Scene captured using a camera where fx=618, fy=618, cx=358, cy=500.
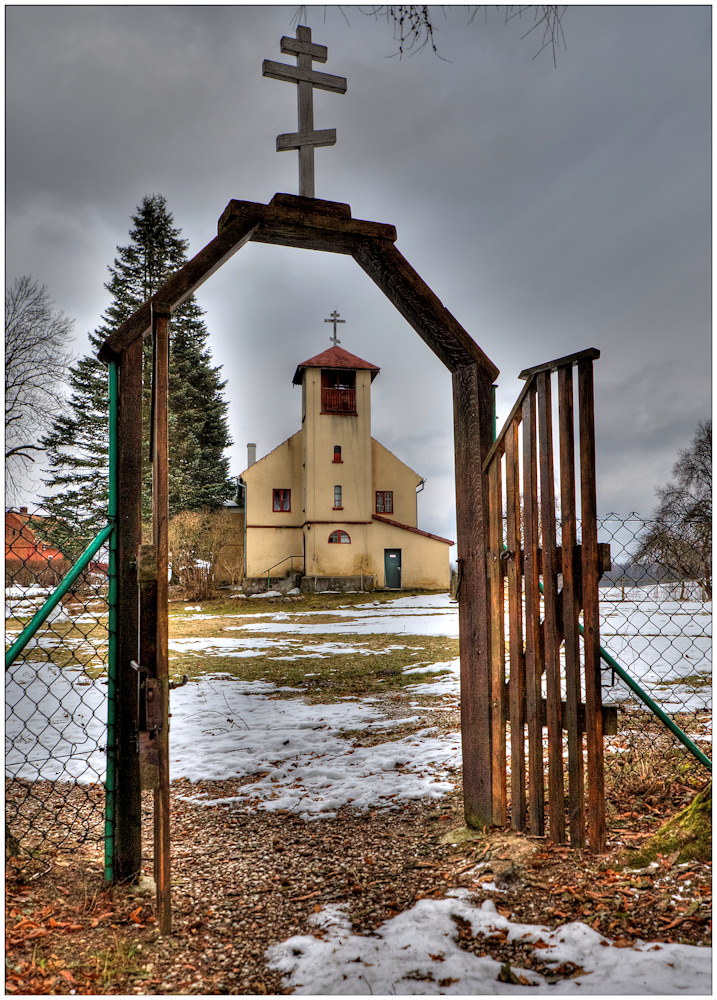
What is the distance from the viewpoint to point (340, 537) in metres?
27.1

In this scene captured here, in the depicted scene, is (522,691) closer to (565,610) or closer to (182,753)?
(565,610)

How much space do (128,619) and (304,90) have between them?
303 centimetres

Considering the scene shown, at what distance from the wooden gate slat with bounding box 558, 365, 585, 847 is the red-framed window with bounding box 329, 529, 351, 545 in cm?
2404

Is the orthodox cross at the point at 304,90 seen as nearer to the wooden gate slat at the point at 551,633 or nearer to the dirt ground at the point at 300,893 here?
the wooden gate slat at the point at 551,633

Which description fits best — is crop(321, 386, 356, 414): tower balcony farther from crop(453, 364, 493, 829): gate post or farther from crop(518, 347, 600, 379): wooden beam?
crop(518, 347, 600, 379): wooden beam

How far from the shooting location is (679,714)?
18.1ft

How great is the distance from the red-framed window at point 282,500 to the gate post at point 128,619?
83.8 ft

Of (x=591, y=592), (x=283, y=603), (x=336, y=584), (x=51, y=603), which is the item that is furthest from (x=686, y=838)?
(x=336, y=584)

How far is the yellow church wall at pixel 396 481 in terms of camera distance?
29.2 metres

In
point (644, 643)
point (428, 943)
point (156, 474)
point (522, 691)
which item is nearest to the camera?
point (428, 943)

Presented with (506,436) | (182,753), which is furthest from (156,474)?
(182,753)

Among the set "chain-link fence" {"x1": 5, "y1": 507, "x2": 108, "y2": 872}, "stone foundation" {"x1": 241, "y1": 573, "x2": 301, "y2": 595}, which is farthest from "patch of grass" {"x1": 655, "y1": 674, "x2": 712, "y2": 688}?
"stone foundation" {"x1": 241, "y1": 573, "x2": 301, "y2": 595}

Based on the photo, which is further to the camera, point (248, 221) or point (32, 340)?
point (32, 340)

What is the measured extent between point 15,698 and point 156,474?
A: 537 cm
